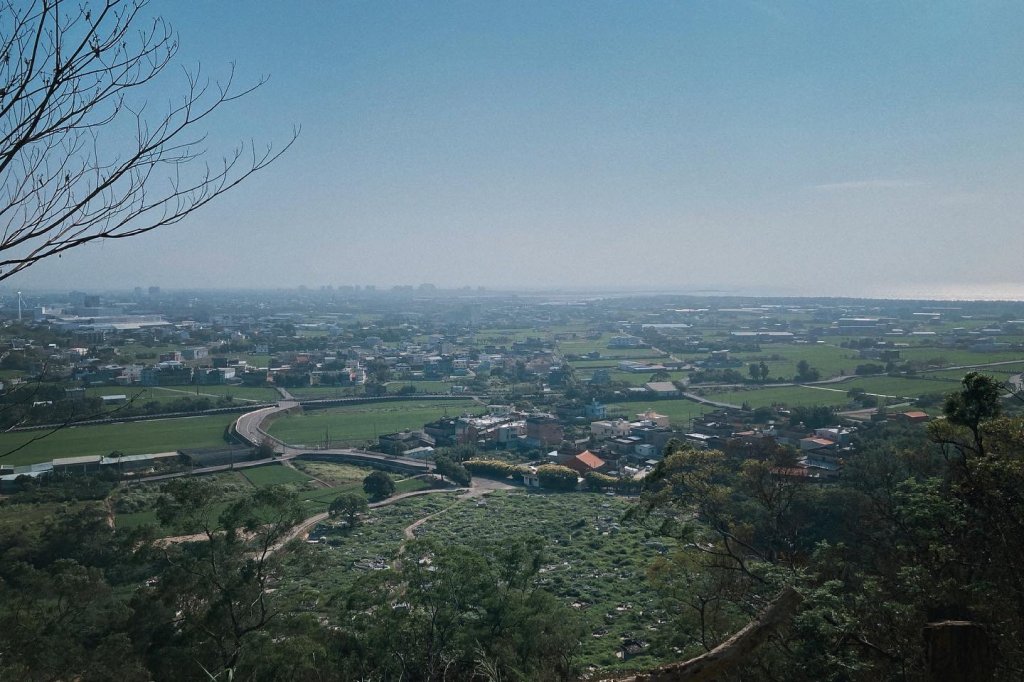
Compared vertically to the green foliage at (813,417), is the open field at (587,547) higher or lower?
lower

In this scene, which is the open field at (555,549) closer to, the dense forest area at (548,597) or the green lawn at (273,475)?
the dense forest area at (548,597)

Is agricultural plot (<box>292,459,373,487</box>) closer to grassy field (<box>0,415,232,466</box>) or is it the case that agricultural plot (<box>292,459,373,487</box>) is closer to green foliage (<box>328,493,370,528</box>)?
green foliage (<box>328,493,370,528</box>)

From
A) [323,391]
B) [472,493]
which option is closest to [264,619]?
[472,493]

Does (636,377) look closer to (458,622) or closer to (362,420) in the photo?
(362,420)

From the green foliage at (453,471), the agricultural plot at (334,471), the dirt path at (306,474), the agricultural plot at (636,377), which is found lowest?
the agricultural plot at (334,471)

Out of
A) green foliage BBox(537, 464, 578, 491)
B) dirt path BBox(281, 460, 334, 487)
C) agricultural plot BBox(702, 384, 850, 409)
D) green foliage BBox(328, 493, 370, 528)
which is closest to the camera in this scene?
green foliage BBox(328, 493, 370, 528)

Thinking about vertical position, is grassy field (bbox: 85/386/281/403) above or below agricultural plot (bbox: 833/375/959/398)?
below

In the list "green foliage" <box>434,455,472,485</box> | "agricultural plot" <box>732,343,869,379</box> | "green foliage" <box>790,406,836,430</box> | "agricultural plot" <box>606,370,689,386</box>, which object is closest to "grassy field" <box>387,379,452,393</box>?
"agricultural plot" <box>606,370,689,386</box>

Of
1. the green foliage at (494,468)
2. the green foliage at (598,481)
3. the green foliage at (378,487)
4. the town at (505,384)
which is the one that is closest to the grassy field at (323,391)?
the town at (505,384)
